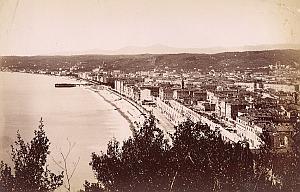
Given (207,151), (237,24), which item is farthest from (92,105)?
(237,24)

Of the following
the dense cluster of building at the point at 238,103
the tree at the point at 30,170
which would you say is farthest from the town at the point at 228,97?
the tree at the point at 30,170

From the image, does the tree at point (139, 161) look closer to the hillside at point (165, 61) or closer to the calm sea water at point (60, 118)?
the calm sea water at point (60, 118)

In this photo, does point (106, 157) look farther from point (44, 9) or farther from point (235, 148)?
point (44, 9)

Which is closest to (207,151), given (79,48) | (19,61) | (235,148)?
(235,148)

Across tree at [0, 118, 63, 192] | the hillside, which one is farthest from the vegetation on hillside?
the hillside

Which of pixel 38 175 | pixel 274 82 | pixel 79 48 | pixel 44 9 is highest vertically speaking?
pixel 44 9

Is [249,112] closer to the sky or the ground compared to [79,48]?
closer to the ground

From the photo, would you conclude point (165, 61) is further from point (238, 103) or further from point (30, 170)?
point (30, 170)
